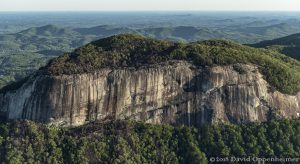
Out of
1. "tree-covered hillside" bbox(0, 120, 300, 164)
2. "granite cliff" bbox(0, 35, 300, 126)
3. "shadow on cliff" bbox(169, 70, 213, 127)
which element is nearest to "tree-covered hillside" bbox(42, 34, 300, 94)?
"granite cliff" bbox(0, 35, 300, 126)

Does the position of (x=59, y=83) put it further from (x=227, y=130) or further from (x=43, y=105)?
(x=227, y=130)

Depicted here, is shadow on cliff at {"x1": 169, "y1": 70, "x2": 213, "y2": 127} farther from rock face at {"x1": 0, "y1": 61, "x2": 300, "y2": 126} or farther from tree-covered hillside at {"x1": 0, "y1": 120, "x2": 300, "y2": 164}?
tree-covered hillside at {"x1": 0, "y1": 120, "x2": 300, "y2": 164}

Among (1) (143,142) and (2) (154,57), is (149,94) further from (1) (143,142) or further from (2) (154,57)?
(1) (143,142)

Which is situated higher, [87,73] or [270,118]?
[87,73]

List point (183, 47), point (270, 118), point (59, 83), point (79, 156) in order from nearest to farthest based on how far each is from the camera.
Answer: point (79, 156) → point (59, 83) → point (270, 118) → point (183, 47)

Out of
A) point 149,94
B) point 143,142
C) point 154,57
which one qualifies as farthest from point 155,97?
point 143,142

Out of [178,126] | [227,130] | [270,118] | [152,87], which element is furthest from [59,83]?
[270,118]

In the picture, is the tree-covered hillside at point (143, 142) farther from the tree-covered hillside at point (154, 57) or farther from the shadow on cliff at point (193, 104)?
the tree-covered hillside at point (154, 57)
